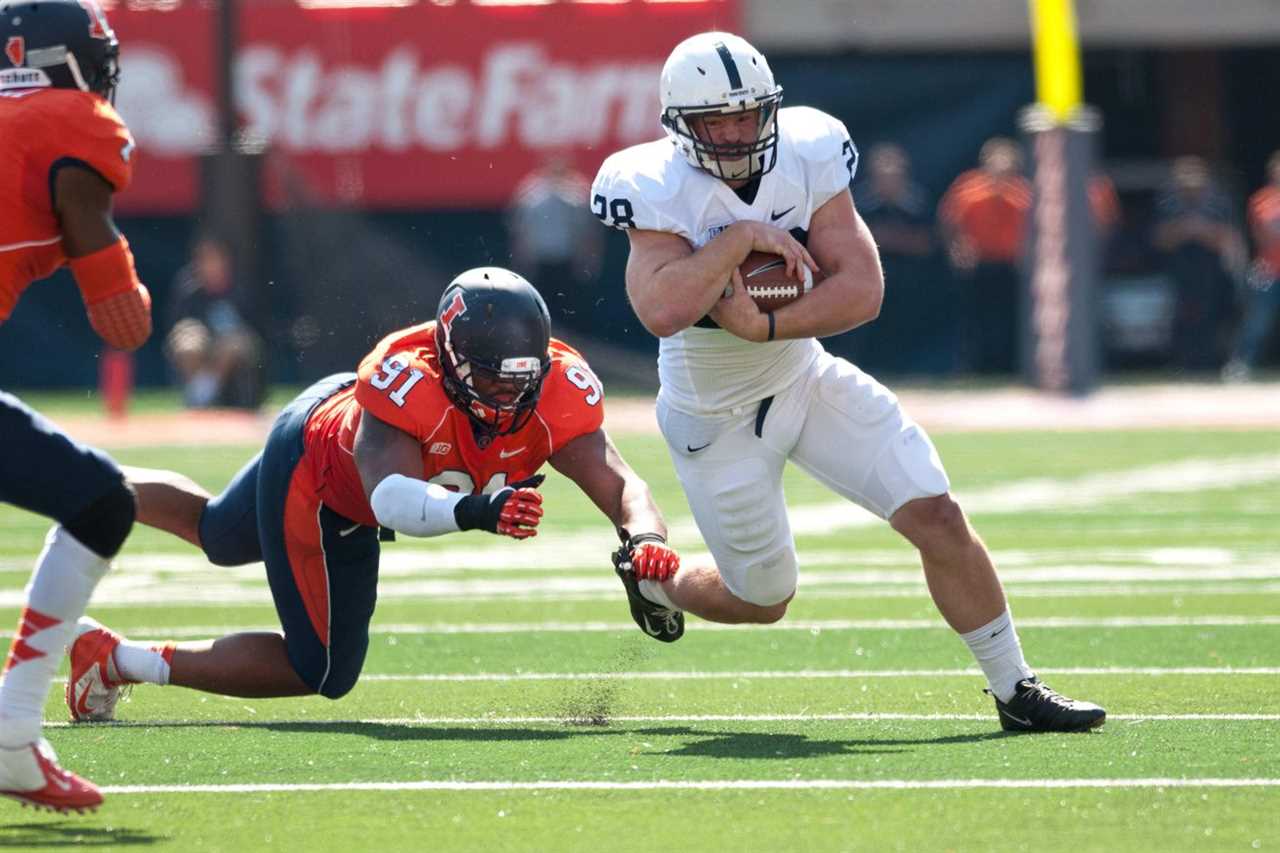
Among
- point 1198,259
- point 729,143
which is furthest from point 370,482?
point 1198,259

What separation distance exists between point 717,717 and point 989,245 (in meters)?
12.3

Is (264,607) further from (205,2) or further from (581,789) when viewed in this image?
(205,2)

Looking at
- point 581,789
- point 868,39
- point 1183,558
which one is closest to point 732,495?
point 581,789

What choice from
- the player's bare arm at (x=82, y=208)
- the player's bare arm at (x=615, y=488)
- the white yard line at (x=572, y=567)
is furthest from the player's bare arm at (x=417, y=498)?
the white yard line at (x=572, y=567)

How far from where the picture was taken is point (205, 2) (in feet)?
59.9

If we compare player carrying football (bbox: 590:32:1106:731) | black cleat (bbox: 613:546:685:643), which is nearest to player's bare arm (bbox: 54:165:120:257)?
player carrying football (bbox: 590:32:1106:731)

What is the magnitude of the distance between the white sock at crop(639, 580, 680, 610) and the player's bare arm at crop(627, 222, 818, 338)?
69 cm

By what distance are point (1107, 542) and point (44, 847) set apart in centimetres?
598

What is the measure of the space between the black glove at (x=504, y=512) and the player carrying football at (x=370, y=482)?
0.9 inches

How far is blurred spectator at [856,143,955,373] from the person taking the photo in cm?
1758

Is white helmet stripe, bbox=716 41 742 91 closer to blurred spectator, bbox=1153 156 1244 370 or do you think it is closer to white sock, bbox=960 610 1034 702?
white sock, bbox=960 610 1034 702

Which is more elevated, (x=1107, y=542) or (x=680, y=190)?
(x=680, y=190)

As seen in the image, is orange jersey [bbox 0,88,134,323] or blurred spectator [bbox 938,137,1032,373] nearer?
orange jersey [bbox 0,88,134,323]

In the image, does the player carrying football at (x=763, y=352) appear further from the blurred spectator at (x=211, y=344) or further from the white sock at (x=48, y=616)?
the blurred spectator at (x=211, y=344)
